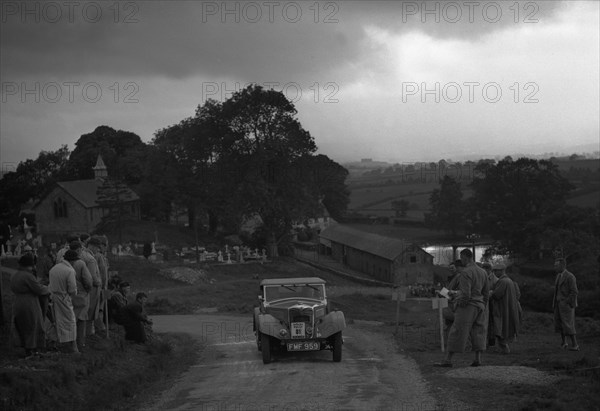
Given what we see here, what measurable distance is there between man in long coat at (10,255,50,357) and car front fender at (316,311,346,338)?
605cm

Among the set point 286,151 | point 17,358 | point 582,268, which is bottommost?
point 582,268

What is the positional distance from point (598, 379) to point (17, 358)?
1028 cm

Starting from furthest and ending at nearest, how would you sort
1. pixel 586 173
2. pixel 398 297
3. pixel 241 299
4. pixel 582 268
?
pixel 586 173 → pixel 582 268 → pixel 241 299 → pixel 398 297

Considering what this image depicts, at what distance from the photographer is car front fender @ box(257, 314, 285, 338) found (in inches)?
650

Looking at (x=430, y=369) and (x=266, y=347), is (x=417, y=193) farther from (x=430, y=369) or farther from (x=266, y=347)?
(x=430, y=369)

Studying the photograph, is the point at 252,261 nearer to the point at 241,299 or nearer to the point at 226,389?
the point at 241,299

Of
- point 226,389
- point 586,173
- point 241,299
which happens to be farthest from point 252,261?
point 586,173

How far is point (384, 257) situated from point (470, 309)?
51503 mm

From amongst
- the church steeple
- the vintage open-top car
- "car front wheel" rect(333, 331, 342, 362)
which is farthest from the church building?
"car front wheel" rect(333, 331, 342, 362)

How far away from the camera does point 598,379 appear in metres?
12.0

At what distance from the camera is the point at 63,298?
1423 centimetres

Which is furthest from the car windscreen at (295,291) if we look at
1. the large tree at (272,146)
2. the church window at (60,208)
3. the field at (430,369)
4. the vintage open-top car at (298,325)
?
the church window at (60,208)

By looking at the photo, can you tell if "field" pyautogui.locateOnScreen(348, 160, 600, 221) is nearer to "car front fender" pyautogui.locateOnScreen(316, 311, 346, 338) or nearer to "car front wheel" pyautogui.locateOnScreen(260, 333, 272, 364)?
"car front fender" pyautogui.locateOnScreen(316, 311, 346, 338)

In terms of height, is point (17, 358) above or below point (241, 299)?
above
